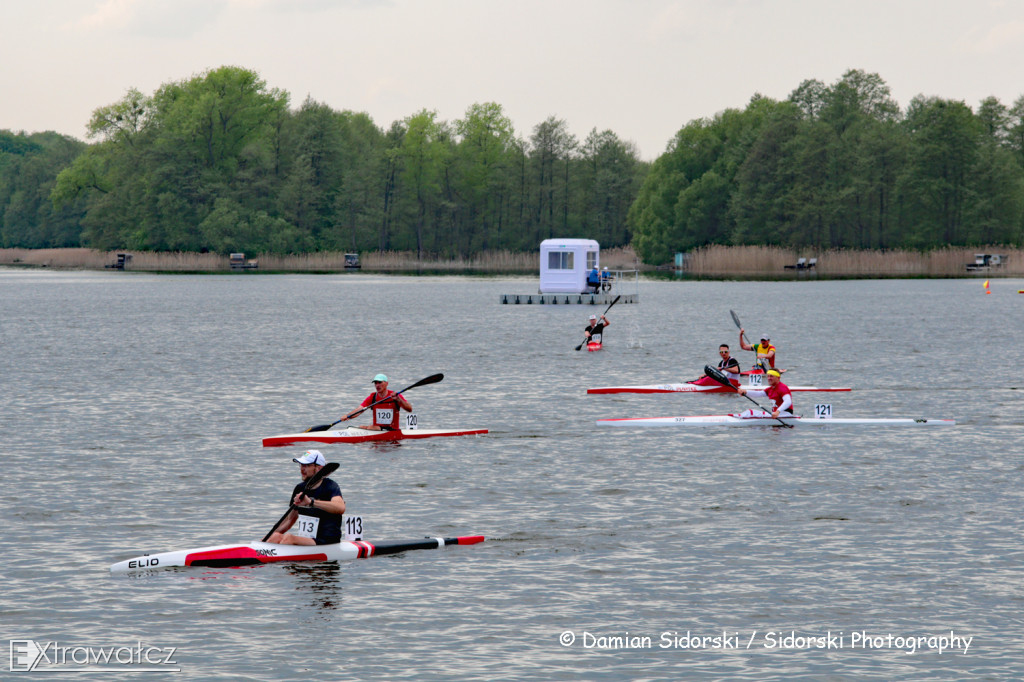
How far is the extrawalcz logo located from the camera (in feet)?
40.0

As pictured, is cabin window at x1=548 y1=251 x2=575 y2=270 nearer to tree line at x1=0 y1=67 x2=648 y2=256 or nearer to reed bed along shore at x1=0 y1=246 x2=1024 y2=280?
reed bed along shore at x1=0 y1=246 x2=1024 y2=280

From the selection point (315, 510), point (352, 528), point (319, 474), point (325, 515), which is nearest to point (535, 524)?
point (352, 528)

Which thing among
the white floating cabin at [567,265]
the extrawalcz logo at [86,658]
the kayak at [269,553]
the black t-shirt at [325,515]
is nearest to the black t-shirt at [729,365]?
the kayak at [269,553]

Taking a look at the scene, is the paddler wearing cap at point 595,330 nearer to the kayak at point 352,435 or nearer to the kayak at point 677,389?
the kayak at point 677,389

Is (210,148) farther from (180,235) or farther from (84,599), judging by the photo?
(84,599)

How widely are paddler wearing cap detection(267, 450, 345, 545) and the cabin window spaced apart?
71.2 meters

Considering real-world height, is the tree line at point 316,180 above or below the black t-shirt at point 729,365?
above

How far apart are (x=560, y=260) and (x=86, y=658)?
7548 cm

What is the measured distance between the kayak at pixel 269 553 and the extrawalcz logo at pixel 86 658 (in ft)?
8.35

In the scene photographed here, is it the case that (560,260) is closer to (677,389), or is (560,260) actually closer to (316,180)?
(677,389)

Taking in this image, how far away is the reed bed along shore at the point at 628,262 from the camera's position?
12431cm

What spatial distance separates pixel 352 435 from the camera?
25312 millimetres

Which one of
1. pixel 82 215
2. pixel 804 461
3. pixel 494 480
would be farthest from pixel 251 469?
pixel 82 215

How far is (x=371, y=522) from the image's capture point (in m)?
18.3
